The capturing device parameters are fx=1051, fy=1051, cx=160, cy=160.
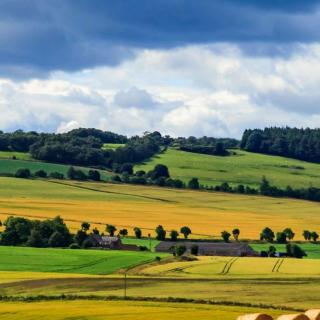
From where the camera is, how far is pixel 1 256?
11344cm

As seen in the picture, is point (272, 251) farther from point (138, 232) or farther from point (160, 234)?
point (138, 232)

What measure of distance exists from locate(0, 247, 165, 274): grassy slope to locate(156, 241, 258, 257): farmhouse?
840cm

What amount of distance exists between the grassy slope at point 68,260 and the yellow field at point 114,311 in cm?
3163

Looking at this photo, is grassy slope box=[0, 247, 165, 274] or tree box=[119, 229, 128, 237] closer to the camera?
grassy slope box=[0, 247, 165, 274]

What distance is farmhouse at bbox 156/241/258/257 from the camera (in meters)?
129

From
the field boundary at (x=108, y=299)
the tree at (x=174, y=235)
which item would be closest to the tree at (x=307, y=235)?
the tree at (x=174, y=235)

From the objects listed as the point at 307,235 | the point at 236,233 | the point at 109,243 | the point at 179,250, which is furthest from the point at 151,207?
the point at 179,250

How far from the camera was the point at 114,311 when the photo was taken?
6444 cm

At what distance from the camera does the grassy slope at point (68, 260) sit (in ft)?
342

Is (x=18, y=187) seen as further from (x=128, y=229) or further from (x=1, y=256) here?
(x=1, y=256)

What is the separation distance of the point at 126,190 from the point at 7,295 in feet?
385

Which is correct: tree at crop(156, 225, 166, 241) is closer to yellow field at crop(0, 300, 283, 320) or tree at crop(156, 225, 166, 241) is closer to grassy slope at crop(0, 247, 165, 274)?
grassy slope at crop(0, 247, 165, 274)

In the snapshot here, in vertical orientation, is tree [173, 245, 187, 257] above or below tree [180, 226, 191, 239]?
below

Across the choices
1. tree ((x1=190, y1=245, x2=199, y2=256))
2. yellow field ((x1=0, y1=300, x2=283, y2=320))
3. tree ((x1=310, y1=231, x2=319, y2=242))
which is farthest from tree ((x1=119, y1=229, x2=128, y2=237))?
yellow field ((x1=0, y1=300, x2=283, y2=320))
